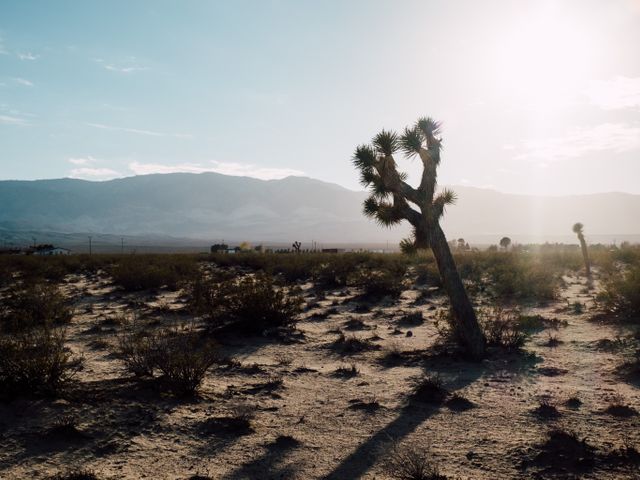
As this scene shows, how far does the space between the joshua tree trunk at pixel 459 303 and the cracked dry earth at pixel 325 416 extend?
0.41m

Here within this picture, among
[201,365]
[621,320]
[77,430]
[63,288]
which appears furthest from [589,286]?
[63,288]

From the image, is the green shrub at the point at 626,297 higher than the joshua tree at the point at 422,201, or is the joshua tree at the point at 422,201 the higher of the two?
the joshua tree at the point at 422,201

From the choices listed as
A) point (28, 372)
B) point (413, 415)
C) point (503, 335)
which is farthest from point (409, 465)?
point (503, 335)

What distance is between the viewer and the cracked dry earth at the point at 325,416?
447cm

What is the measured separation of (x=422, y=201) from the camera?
8.66 meters

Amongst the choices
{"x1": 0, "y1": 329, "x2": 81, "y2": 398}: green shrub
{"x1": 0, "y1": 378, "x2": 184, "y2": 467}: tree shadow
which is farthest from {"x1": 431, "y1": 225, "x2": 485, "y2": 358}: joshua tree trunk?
{"x1": 0, "y1": 329, "x2": 81, "y2": 398}: green shrub

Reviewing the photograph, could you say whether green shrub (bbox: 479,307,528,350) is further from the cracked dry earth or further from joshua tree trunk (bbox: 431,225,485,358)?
joshua tree trunk (bbox: 431,225,485,358)

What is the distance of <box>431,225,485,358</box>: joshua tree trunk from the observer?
8102 mm

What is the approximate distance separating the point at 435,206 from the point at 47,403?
6685 millimetres

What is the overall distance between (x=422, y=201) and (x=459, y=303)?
192 cm

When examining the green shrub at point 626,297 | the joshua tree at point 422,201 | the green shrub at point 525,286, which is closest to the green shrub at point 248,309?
the joshua tree at point 422,201

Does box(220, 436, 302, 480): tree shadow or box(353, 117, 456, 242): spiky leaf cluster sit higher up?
box(353, 117, 456, 242): spiky leaf cluster

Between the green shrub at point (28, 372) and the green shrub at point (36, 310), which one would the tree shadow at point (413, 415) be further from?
the green shrub at point (36, 310)

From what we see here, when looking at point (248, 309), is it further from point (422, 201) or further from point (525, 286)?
point (525, 286)
